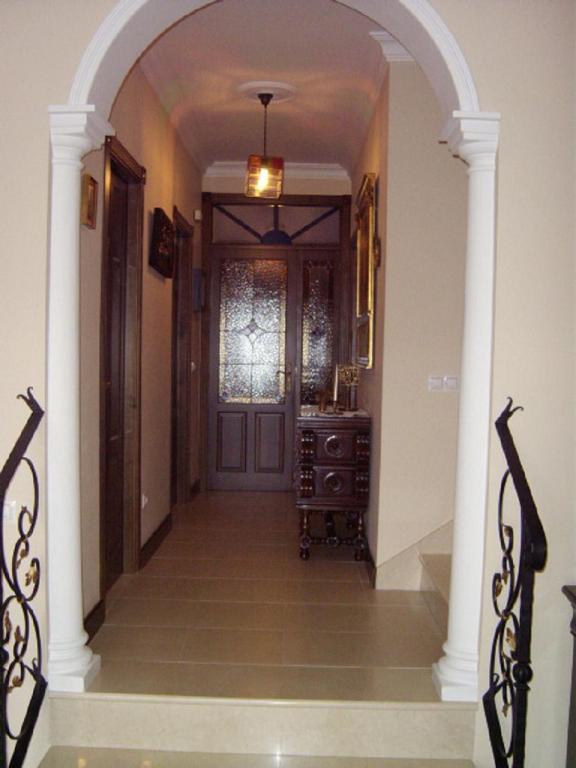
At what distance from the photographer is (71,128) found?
2684 mm

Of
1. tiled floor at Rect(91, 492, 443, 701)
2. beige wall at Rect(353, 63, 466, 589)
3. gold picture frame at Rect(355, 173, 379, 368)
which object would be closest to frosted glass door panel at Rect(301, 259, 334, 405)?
gold picture frame at Rect(355, 173, 379, 368)

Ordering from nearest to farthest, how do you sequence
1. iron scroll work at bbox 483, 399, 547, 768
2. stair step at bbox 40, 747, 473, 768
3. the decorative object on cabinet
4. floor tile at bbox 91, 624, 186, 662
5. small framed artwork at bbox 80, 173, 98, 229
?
iron scroll work at bbox 483, 399, 547, 768, stair step at bbox 40, 747, 473, 768, floor tile at bbox 91, 624, 186, 662, small framed artwork at bbox 80, 173, 98, 229, the decorative object on cabinet

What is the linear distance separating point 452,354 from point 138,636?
2.07 m

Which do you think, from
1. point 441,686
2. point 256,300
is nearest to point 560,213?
point 441,686

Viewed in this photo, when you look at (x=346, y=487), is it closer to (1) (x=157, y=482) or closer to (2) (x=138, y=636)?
(1) (x=157, y=482)

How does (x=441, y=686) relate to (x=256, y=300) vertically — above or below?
below

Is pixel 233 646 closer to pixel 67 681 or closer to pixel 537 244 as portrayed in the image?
pixel 67 681

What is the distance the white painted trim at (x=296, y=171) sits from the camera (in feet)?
22.0

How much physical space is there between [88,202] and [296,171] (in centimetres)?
378

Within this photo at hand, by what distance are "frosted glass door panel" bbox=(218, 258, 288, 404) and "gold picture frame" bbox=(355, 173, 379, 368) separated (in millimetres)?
1534

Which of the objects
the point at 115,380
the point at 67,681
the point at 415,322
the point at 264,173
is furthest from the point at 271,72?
the point at 67,681

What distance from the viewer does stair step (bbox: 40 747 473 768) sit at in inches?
105

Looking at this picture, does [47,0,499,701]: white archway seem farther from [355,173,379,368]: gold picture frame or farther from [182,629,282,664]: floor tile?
[355,173,379,368]: gold picture frame

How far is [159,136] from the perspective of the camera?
15.9 feet
